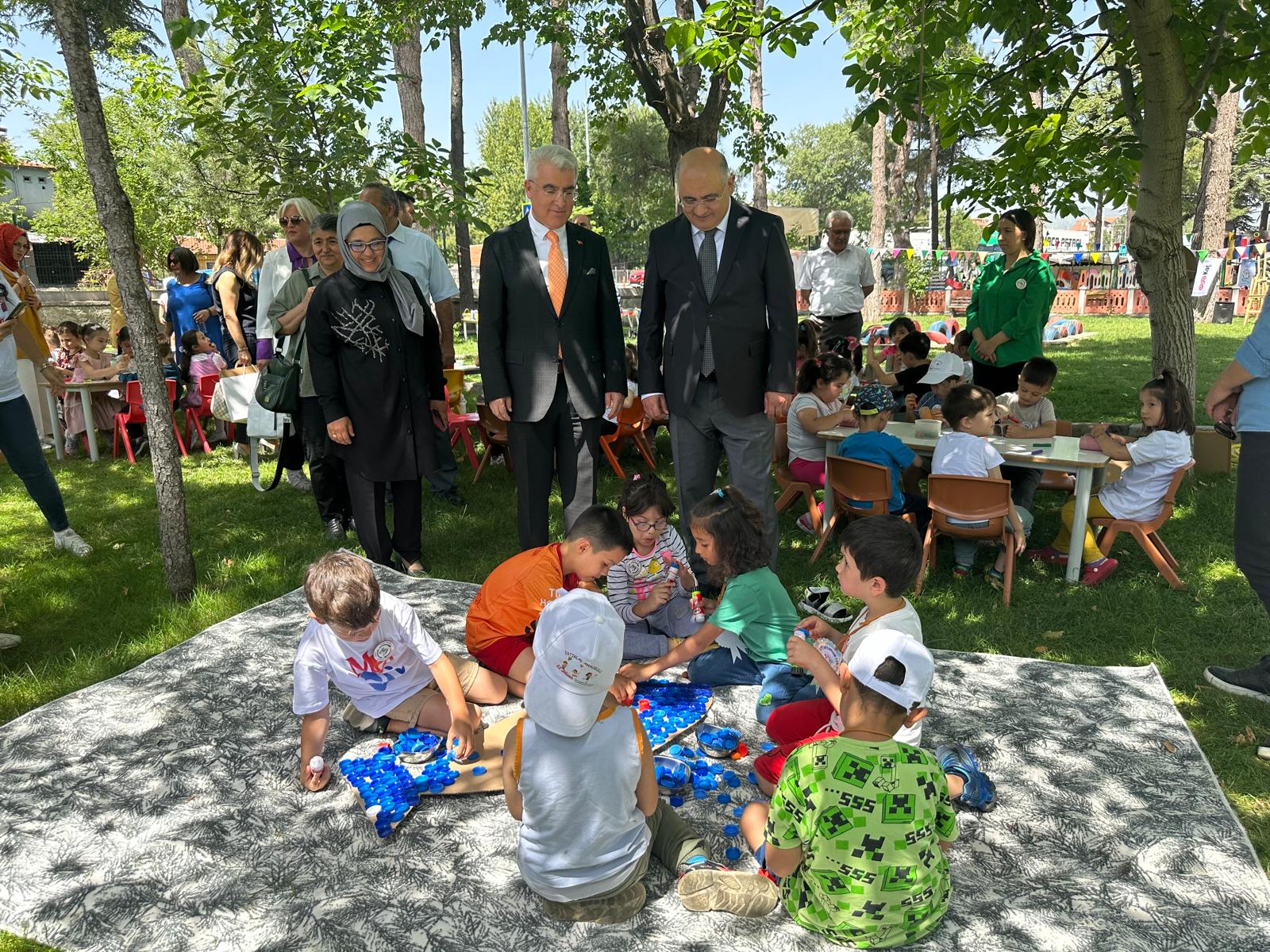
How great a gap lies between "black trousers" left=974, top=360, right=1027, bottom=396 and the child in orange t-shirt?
4499 mm

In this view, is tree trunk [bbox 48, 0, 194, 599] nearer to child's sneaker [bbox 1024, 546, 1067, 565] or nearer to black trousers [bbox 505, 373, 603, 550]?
black trousers [bbox 505, 373, 603, 550]

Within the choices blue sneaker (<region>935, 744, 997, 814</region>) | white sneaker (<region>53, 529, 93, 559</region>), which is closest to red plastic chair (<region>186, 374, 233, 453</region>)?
white sneaker (<region>53, 529, 93, 559</region>)

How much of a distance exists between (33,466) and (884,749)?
5178 millimetres

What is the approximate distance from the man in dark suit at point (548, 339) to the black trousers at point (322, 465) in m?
1.34

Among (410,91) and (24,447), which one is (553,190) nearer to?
(24,447)

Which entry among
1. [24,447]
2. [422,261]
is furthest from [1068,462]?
[24,447]

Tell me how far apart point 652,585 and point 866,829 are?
86.4 inches

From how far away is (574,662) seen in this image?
7.13ft

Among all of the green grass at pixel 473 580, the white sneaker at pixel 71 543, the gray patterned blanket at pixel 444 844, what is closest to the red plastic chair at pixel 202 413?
the green grass at pixel 473 580

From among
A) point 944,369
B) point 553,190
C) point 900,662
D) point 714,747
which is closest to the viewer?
point 900,662

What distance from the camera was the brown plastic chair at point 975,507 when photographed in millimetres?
4871

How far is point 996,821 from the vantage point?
2994 mm

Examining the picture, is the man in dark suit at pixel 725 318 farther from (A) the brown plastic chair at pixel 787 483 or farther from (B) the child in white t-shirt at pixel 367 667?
(B) the child in white t-shirt at pixel 367 667

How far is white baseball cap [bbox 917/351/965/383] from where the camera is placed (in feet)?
23.7
